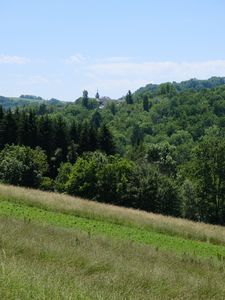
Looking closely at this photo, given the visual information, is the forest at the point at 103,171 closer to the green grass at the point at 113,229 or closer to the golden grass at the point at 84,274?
the green grass at the point at 113,229

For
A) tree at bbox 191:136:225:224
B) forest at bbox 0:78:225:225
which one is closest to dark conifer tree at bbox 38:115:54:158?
forest at bbox 0:78:225:225

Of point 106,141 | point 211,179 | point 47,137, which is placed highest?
point 47,137

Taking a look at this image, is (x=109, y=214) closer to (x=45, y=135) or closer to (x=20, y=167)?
(x=20, y=167)

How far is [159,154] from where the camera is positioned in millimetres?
104000

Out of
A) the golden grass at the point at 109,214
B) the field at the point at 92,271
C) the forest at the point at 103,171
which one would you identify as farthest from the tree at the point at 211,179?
the field at the point at 92,271

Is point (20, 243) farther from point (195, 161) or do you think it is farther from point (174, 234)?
point (195, 161)

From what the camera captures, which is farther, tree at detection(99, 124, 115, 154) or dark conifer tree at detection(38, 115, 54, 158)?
tree at detection(99, 124, 115, 154)

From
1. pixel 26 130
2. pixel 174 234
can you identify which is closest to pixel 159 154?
pixel 26 130

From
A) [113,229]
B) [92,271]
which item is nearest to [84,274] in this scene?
[92,271]

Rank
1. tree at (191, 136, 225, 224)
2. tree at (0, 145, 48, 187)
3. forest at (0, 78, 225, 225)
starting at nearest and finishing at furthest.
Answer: forest at (0, 78, 225, 225)
tree at (0, 145, 48, 187)
tree at (191, 136, 225, 224)

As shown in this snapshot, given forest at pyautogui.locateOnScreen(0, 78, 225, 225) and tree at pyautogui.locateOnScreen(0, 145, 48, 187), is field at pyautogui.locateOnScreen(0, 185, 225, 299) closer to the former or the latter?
forest at pyautogui.locateOnScreen(0, 78, 225, 225)

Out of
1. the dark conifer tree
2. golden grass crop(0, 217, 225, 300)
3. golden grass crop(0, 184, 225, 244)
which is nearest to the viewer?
golden grass crop(0, 217, 225, 300)

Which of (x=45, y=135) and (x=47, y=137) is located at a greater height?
(x=45, y=135)

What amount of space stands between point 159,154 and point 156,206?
5733 cm
